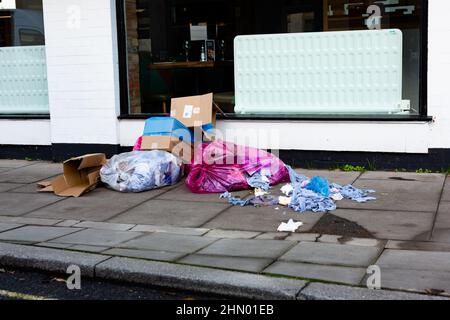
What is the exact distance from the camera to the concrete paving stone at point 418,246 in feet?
17.4

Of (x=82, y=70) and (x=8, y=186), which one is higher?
(x=82, y=70)

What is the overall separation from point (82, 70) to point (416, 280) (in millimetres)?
6607

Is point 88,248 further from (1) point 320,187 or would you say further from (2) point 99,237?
(1) point 320,187

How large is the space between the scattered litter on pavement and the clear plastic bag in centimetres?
235

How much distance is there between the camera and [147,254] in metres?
5.36

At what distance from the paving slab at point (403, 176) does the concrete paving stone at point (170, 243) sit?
10.0ft

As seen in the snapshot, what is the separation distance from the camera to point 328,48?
28.3 ft

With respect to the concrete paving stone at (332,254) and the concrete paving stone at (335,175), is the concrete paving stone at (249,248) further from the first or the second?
the concrete paving stone at (335,175)

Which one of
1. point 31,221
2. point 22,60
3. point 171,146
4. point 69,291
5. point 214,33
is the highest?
point 214,33

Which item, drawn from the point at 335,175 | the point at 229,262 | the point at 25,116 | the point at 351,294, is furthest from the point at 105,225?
the point at 25,116

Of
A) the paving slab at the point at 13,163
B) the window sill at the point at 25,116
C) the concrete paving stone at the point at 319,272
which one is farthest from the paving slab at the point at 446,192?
the paving slab at the point at 13,163
